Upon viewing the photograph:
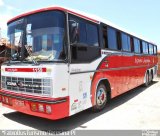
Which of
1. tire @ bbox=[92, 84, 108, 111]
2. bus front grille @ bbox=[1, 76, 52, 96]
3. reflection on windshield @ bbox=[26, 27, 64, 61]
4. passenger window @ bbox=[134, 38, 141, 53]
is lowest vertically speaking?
tire @ bbox=[92, 84, 108, 111]

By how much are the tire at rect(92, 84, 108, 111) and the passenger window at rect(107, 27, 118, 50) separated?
1.50m

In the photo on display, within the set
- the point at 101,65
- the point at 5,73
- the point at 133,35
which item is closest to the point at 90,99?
the point at 101,65

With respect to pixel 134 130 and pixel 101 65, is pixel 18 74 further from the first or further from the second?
pixel 134 130

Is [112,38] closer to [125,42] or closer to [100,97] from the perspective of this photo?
[125,42]

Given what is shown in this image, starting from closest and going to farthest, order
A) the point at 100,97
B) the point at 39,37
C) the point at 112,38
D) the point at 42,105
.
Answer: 1. the point at 42,105
2. the point at 39,37
3. the point at 100,97
4. the point at 112,38

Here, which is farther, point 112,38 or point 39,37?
point 112,38

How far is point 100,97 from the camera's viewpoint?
24.1ft

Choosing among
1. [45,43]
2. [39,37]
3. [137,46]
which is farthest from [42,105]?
[137,46]

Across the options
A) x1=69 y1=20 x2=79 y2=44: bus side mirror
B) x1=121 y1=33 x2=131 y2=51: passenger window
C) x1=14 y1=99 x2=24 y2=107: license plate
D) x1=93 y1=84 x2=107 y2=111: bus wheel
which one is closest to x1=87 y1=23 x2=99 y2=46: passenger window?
x1=69 y1=20 x2=79 y2=44: bus side mirror

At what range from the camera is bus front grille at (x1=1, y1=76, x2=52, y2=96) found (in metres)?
5.21

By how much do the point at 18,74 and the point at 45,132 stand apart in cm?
165

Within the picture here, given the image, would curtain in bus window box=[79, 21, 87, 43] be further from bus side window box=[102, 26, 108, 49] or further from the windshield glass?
bus side window box=[102, 26, 108, 49]

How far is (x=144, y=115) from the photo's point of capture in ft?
22.9

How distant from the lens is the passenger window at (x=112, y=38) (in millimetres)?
7892
